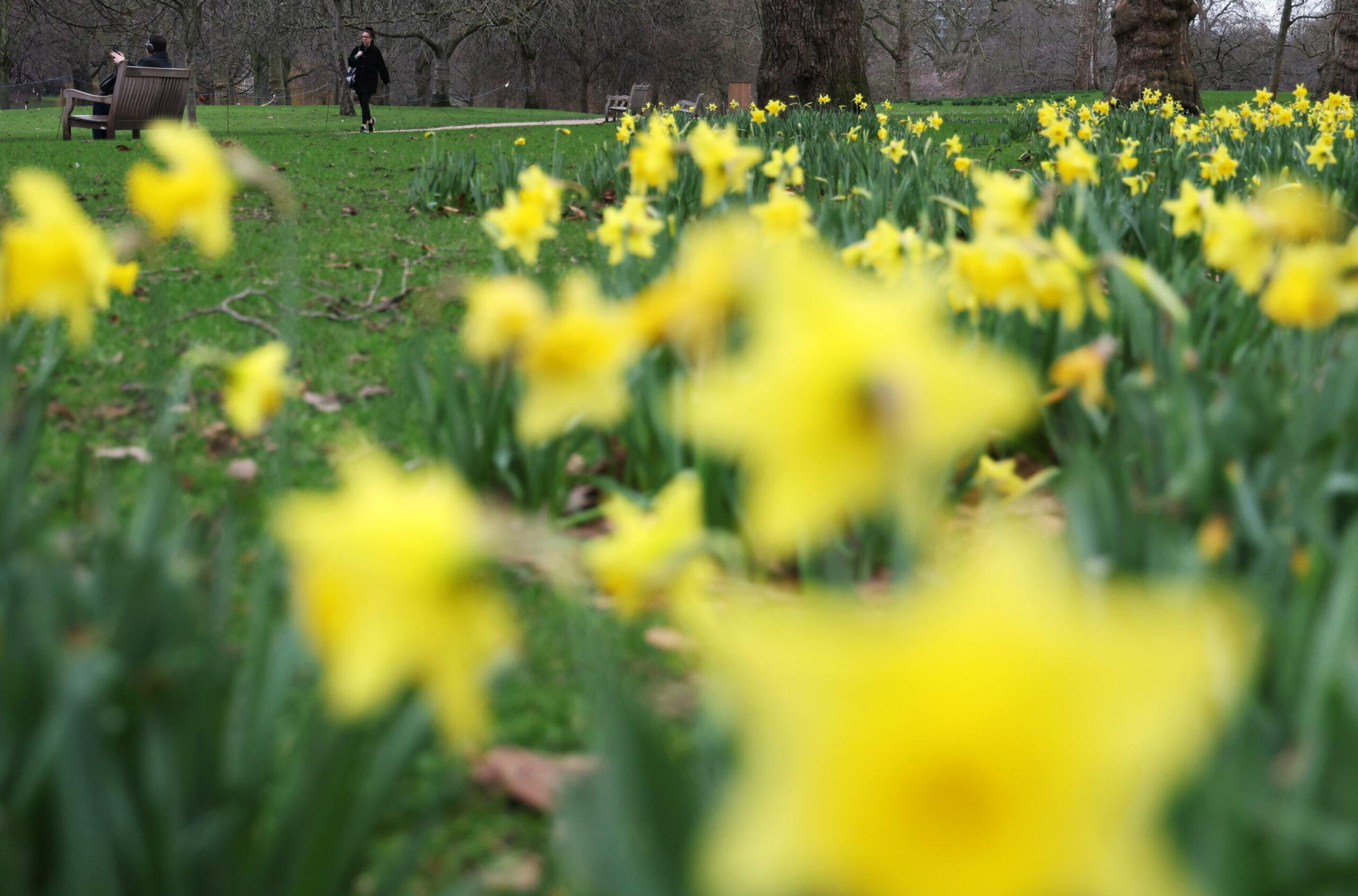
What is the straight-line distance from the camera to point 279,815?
951 millimetres

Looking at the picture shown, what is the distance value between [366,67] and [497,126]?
207 cm

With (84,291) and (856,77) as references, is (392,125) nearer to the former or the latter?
(856,77)

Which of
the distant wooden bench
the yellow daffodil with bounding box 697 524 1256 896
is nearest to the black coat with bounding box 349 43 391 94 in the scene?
the distant wooden bench

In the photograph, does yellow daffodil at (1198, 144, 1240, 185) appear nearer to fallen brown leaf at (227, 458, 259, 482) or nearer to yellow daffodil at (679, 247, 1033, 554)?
fallen brown leaf at (227, 458, 259, 482)

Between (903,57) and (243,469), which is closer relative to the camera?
(243,469)

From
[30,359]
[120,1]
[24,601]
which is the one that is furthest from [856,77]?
[120,1]

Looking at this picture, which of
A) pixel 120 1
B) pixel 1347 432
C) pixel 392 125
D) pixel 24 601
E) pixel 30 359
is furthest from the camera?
pixel 120 1

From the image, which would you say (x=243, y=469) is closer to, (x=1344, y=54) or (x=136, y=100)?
(x=136, y=100)

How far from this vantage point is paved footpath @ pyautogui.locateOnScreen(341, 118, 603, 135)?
50.7 feet

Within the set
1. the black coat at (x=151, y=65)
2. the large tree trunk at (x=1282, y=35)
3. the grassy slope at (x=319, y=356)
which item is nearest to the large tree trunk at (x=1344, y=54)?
the large tree trunk at (x=1282, y=35)

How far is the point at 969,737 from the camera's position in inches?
16.2

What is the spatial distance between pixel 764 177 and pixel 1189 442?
11.5 ft

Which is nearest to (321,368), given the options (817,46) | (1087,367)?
(1087,367)

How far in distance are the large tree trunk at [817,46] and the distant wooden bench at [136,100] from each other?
7152 millimetres
